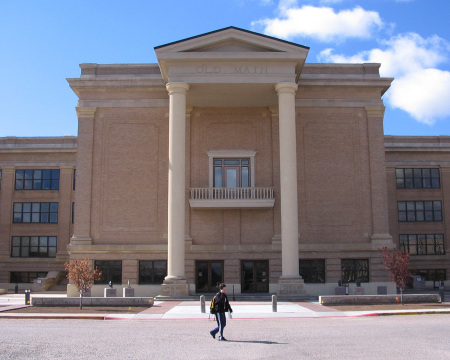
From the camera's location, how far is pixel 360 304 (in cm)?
2741

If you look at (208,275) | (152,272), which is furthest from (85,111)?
(208,275)

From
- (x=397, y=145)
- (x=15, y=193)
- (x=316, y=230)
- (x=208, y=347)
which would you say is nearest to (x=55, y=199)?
(x=15, y=193)

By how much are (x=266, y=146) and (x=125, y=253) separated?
11993mm

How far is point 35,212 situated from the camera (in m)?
54.1

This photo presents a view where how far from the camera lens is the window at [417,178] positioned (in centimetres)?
5384

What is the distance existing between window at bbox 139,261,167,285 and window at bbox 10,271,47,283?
19.1m

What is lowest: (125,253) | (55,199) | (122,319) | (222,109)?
(122,319)

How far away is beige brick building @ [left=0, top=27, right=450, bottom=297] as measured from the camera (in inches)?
1385

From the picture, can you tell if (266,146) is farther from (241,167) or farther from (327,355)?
(327,355)

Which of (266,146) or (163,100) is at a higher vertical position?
(163,100)

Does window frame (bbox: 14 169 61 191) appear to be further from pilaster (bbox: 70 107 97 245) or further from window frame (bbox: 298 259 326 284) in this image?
Result: window frame (bbox: 298 259 326 284)

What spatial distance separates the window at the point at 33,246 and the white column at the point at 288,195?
1095 inches

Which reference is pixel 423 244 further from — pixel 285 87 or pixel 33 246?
pixel 33 246

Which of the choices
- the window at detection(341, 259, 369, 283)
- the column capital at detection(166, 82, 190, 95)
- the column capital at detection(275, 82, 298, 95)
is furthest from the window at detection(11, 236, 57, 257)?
the column capital at detection(275, 82, 298, 95)
